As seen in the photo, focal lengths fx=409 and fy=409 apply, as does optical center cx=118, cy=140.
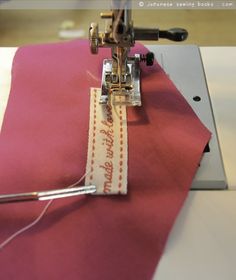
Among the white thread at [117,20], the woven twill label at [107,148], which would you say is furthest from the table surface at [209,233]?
the white thread at [117,20]

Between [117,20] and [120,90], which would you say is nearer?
[117,20]

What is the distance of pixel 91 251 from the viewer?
620 millimetres

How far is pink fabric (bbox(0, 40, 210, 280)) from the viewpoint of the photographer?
615 mm

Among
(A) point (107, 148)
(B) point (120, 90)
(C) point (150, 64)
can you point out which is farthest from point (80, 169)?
(C) point (150, 64)

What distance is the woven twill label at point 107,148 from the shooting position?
0.70m

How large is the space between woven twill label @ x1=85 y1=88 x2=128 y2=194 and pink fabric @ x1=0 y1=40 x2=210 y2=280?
14mm

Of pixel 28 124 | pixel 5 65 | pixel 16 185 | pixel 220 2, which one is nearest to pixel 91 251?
pixel 16 185

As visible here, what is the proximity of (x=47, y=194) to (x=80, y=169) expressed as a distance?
77 millimetres

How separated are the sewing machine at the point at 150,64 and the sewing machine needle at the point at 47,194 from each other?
0.19 metres

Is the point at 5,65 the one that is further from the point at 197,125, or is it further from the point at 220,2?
the point at 220,2

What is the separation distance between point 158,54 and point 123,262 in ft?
1.68

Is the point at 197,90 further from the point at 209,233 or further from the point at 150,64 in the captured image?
the point at 209,233

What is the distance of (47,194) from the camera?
67cm

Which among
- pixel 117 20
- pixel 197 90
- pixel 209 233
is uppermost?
pixel 117 20
